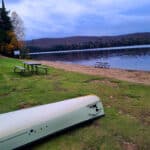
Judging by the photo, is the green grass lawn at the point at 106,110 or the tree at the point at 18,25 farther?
the tree at the point at 18,25

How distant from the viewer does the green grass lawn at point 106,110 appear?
16.2 feet

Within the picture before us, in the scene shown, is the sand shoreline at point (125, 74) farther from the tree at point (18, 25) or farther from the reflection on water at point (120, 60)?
the tree at point (18, 25)

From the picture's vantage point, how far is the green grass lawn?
4.94 metres

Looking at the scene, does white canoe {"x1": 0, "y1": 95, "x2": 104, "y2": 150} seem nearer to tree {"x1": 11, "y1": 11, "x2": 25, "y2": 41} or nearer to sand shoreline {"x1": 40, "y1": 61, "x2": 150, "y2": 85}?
sand shoreline {"x1": 40, "y1": 61, "x2": 150, "y2": 85}

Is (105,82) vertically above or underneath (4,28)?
underneath

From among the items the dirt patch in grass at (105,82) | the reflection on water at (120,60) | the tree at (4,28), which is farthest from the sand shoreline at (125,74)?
the tree at (4,28)

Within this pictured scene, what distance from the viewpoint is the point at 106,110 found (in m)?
6.73

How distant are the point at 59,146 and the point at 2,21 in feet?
113

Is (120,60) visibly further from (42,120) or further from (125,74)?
(42,120)

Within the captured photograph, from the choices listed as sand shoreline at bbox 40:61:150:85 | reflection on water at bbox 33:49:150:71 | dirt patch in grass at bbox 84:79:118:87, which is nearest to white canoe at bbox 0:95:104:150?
dirt patch in grass at bbox 84:79:118:87

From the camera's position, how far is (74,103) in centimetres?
552

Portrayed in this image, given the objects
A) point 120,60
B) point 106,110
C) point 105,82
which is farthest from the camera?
point 120,60

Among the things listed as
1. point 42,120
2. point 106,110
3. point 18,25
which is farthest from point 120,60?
point 42,120

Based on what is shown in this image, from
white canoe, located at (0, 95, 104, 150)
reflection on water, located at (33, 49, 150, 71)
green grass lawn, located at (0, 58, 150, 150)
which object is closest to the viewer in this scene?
white canoe, located at (0, 95, 104, 150)
